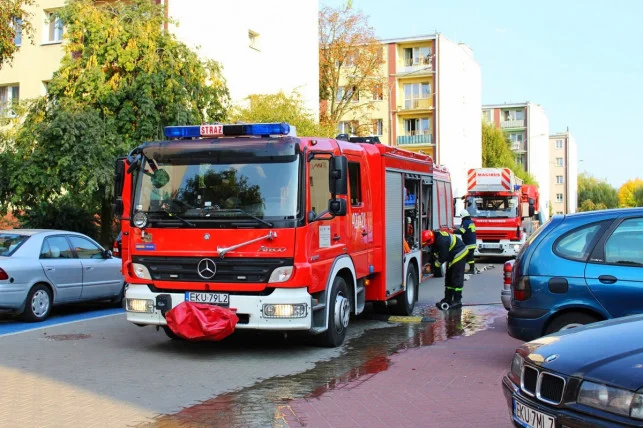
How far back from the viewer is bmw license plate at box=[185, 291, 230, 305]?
351 inches

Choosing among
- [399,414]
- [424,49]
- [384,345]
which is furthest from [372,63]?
[399,414]

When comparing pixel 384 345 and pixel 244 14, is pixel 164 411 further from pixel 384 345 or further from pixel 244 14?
pixel 244 14

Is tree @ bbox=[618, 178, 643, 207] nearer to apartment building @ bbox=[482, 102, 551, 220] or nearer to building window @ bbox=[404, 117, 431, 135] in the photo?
apartment building @ bbox=[482, 102, 551, 220]

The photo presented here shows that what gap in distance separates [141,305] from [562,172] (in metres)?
121

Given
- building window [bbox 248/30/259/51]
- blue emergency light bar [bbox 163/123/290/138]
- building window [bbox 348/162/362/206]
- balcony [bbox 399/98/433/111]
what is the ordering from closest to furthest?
1. blue emergency light bar [bbox 163/123/290/138]
2. building window [bbox 348/162/362/206]
3. building window [bbox 248/30/259/51]
4. balcony [bbox 399/98/433/111]

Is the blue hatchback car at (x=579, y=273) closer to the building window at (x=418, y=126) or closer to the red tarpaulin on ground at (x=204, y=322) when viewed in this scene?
the red tarpaulin on ground at (x=204, y=322)

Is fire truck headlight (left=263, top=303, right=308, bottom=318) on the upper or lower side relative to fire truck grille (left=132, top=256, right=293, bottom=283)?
lower

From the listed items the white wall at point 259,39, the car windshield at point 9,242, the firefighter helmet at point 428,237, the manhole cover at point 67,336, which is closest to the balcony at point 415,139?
the white wall at point 259,39

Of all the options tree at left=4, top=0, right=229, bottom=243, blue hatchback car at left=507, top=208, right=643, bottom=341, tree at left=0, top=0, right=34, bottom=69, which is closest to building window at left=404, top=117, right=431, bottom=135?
tree at left=4, top=0, right=229, bottom=243

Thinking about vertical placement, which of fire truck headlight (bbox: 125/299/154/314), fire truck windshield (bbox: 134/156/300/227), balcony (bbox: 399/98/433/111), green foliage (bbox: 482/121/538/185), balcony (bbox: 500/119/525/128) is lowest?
fire truck headlight (bbox: 125/299/154/314)

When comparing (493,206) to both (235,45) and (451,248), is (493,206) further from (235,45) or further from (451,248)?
(451,248)

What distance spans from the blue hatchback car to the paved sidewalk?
0.85 meters

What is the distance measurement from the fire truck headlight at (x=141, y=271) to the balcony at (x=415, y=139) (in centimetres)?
5160

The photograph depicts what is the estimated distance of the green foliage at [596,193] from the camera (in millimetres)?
121500
